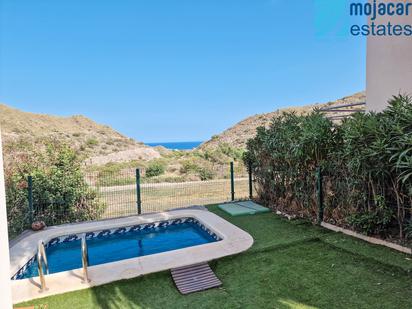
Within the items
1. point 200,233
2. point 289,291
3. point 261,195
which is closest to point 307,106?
point 261,195

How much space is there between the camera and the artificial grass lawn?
390 centimetres

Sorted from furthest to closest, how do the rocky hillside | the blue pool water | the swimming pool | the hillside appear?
the rocky hillside < the hillside < the blue pool water < the swimming pool

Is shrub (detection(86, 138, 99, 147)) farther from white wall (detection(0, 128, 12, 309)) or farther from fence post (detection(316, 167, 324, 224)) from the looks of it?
white wall (detection(0, 128, 12, 309))

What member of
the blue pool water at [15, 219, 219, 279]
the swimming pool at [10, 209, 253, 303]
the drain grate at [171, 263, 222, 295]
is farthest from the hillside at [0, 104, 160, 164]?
the drain grate at [171, 263, 222, 295]

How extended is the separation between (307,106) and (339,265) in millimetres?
38621

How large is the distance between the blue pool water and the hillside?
757 inches

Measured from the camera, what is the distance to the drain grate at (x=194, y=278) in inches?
174

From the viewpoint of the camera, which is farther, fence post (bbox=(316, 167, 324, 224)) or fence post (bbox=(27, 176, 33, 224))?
fence post (bbox=(27, 176, 33, 224))

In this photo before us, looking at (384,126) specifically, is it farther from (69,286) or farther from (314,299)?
(69,286)

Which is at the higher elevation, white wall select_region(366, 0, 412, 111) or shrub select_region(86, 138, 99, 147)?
white wall select_region(366, 0, 412, 111)

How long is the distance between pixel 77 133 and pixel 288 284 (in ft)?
118

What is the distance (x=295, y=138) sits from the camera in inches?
297

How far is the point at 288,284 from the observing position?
A: 434 cm

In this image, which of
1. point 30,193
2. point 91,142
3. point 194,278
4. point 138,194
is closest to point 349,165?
point 194,278
